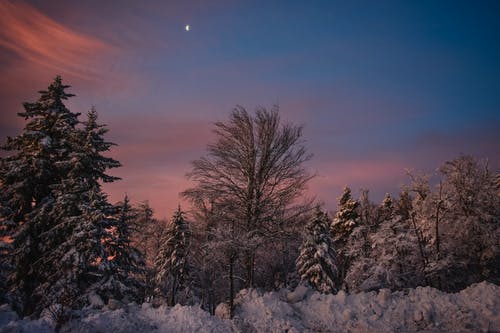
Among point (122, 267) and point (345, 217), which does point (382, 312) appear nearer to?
point (122, 267)

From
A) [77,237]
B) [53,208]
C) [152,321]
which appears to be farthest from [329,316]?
[53,208]

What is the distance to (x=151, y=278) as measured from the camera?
3189 cm

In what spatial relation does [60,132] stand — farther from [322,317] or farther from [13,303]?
[322,317]

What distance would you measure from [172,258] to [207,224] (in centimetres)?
1602

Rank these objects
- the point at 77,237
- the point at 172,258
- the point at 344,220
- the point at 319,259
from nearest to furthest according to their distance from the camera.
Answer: the point at 77,237 → the point at 172,258 → the point at 319,259 → the point at 344,220

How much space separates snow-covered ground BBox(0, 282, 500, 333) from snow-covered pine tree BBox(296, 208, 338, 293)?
16.7 m

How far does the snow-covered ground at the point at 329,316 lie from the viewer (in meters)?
9.52

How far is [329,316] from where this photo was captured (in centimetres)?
1101

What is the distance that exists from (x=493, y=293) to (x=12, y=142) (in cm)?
2402

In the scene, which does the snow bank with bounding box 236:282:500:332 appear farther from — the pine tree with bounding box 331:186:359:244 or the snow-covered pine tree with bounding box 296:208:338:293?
the pine tree with bounding box 331:186:359:244

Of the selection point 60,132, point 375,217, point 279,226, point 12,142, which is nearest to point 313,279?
point 375,217

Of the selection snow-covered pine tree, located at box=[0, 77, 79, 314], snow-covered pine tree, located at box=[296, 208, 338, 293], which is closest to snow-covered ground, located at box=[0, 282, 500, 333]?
snow-covered pine tree, located at box=[0, 77, 79, 314]

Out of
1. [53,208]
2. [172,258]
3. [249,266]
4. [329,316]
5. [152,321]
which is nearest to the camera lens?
[152,321]

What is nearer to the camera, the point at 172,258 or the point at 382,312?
the point at 382,312
